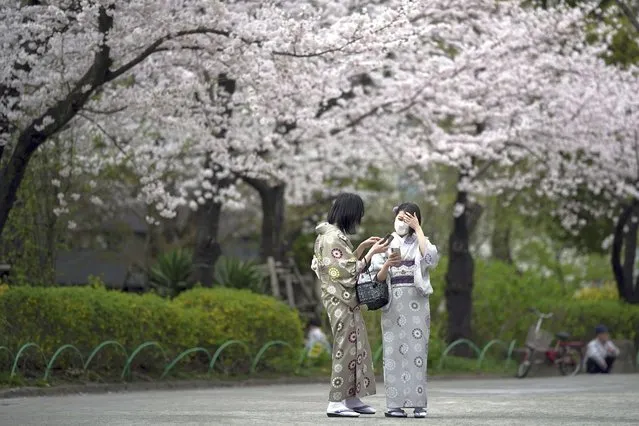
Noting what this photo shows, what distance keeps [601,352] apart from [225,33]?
11.6 m

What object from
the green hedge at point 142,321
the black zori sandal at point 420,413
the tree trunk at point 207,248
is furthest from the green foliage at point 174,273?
the black zori sandal at point 420,413

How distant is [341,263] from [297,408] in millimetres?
1891

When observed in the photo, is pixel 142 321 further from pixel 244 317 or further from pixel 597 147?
A: pixel 597 147

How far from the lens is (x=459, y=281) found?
84.4 feet

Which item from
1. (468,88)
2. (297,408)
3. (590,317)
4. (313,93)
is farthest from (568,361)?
(297,408)

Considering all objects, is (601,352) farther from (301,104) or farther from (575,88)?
(301,104)

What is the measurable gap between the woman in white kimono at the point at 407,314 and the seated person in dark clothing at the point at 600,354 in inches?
544

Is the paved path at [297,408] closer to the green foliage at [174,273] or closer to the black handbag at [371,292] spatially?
the black handbag at [371,292]

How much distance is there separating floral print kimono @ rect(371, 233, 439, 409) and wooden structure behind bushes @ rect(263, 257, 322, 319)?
47.2 feet

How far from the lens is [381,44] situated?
16.7m

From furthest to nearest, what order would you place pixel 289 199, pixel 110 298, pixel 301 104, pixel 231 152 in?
pixel 289 199 → pixel 231 152 → pixel 301 104 → pixel 110 298

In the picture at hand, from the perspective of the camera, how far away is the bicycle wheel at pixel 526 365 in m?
22.6

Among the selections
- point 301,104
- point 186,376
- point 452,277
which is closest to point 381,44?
point 301,104

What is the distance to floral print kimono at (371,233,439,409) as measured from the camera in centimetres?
1080
